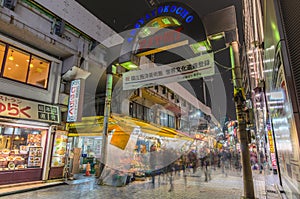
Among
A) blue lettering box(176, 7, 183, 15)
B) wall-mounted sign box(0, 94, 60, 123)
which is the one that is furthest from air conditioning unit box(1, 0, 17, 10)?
blue lettering box(176, 7, 183, 15)

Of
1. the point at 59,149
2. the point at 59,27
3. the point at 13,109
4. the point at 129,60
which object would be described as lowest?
the point at 59,149

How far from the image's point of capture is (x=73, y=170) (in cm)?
1290

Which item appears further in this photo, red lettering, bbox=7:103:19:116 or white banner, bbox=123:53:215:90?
red lettering, bbox=7:103:19:116

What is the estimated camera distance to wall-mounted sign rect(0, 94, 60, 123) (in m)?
8.57

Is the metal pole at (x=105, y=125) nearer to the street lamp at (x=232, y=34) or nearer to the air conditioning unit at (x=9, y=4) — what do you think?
the air conditioning unit at (x=9, y=4)

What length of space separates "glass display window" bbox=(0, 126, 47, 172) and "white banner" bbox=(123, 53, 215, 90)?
6016 millimetres

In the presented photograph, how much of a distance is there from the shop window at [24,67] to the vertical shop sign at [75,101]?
1596 mm

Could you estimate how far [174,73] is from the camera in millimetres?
6965

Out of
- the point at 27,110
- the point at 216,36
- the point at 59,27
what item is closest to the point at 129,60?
the point at 216,36

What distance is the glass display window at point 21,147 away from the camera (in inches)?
356

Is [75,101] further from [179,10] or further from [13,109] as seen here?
[179,10]

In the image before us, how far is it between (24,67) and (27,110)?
96.4 inches

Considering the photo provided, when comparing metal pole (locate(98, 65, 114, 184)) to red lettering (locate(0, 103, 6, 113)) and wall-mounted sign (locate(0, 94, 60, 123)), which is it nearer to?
wall-mounted sign (locate(0, 94, 60, 123))

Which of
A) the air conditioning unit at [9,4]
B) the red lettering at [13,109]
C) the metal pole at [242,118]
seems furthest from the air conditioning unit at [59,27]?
the metal pole at [242,118]
